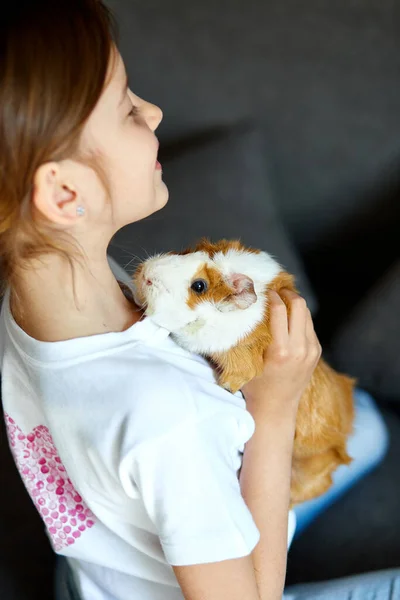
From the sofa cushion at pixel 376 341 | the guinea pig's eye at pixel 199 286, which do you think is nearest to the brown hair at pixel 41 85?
the guinea pig's eye at pixel 199 286

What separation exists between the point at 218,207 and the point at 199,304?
0.51m

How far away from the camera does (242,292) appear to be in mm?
840

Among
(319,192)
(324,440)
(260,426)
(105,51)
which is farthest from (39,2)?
(319,192)

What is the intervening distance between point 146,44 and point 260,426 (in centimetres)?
95

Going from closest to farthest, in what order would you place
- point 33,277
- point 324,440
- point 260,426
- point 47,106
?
1. point 47,106
2. point 33,277
3. point 260,426
4. point 324,440

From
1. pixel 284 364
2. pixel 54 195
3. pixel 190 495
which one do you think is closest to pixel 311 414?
pixel 284 364

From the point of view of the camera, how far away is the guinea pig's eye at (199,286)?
2.83 ft

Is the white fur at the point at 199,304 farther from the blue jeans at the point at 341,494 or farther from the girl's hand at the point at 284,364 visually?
the blue jeans at the point at 341,494

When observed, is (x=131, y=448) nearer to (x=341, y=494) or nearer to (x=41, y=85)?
(x=41, y=85)

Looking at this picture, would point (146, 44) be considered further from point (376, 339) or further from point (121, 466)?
point (121, 466)

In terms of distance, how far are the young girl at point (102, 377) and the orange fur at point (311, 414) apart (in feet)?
0.27

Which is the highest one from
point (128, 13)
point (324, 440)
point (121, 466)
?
point (128, 13)

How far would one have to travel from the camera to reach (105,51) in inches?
24.9

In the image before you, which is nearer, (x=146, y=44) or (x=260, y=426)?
(x=260, y=426)
